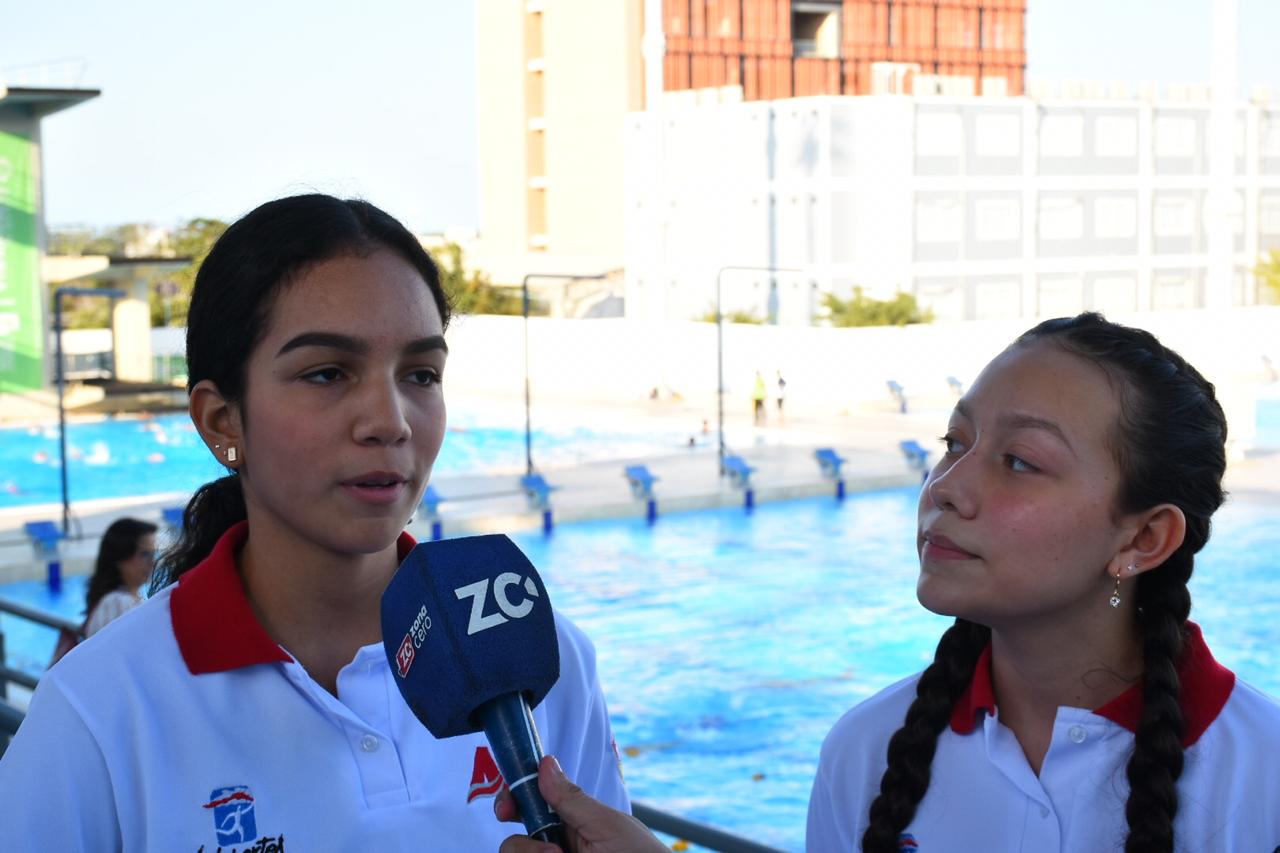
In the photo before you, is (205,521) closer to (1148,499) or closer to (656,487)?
(1148,499)

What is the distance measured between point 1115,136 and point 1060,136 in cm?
155

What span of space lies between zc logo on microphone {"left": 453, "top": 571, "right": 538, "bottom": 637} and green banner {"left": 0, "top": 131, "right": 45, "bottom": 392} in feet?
95.5

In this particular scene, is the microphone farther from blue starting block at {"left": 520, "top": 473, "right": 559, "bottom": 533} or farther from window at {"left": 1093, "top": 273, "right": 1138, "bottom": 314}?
window at {"left": 1093, "top": 273, "right": 1138, "bottom": 314}

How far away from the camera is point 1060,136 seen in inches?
1321

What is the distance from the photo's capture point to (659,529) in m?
13.7

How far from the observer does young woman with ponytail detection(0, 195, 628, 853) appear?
53.2 inches

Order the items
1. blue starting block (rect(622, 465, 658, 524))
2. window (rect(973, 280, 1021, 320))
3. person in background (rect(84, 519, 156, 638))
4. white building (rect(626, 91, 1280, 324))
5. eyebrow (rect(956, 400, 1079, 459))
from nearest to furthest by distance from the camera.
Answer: eyebrow (rect(956, 400, 1079, 459)) < person in background (rect(84, 519, 156, 638)) < blue starting block (rect(622, 465, 658, 524)) < white building (rect(626, 91, 1280, 324)) < window (rect(973, 280, 1021, 320))

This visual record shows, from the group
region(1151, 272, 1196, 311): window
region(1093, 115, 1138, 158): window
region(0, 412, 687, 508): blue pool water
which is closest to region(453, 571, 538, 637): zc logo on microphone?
region(0, 412, 687, 508): blue pool water

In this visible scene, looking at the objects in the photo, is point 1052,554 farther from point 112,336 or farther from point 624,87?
point 624,87

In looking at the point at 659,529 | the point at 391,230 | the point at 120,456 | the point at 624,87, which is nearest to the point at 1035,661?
the point at 391,230

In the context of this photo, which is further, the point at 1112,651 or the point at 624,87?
the point at 624,87

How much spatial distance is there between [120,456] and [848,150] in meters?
16.8

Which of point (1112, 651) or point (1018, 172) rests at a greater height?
point (1018, 172)

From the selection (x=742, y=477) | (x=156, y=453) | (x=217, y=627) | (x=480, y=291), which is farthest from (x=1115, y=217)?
(x=217, y=627)
